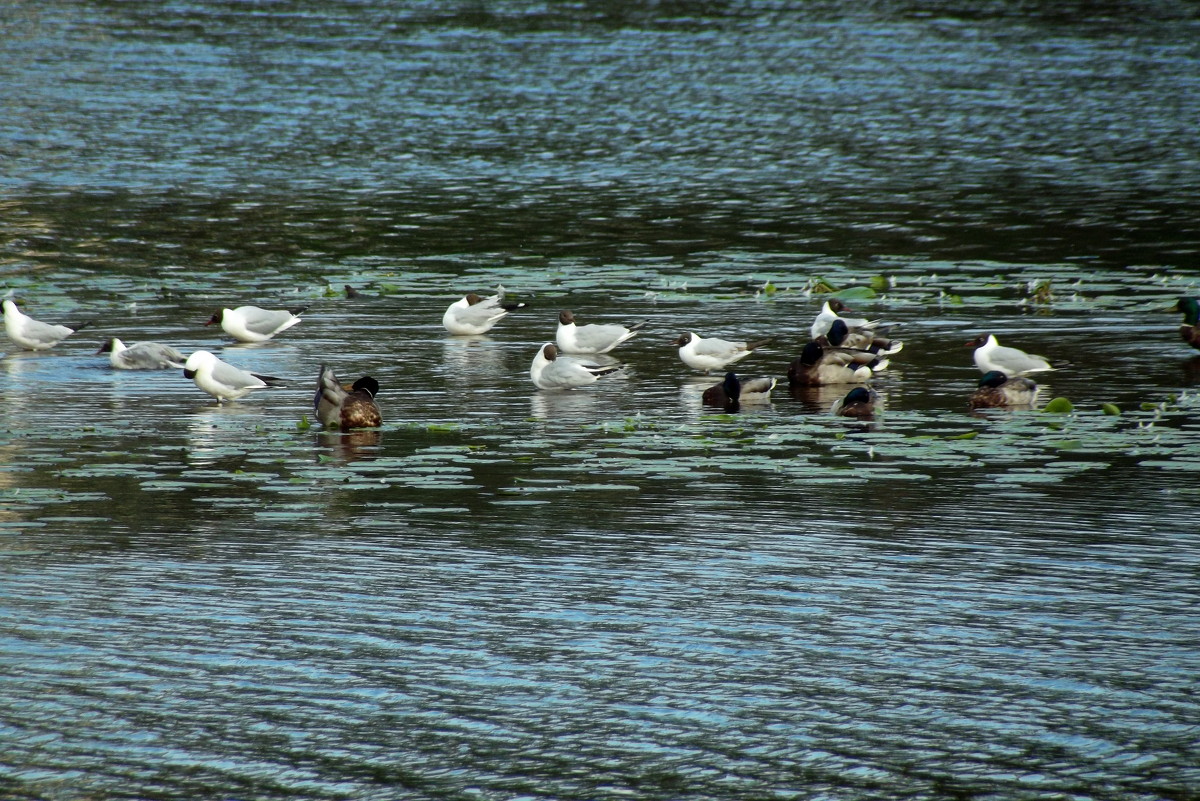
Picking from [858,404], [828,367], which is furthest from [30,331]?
[858,404]

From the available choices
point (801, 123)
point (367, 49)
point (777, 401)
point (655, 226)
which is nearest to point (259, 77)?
point (367, 49)

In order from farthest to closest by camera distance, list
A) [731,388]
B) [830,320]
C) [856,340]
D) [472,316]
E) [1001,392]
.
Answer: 1. [472,316]
2. [830,320]
3. [856,340]
4. [731,388]
5. [1001,392]

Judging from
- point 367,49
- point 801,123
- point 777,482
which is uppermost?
point 367,49

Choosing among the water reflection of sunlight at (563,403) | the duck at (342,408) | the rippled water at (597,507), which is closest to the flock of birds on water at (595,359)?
the duck at (342,408)

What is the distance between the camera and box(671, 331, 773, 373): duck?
16891 millimetres

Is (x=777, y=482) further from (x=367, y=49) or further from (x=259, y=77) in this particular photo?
(x=367, y=49)

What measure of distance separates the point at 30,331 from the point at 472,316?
4.63 metres

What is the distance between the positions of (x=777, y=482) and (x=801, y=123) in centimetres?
2962

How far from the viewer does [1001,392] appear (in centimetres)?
1477

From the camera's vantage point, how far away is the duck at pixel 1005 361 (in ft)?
52.9

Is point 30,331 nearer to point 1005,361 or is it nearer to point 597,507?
point 597,507

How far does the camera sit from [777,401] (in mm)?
15781

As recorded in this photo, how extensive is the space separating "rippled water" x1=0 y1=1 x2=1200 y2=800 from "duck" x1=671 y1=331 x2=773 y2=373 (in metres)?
0.33

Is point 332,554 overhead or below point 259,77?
below
